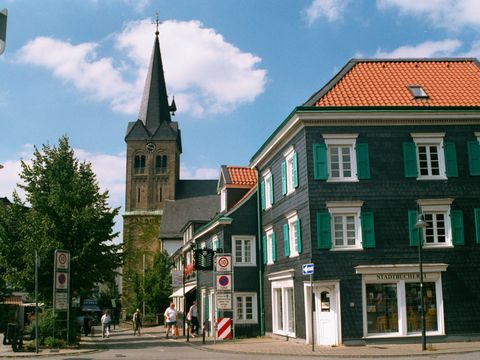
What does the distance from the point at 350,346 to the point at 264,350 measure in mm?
3291

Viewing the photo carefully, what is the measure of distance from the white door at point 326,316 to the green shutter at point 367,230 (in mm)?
2294

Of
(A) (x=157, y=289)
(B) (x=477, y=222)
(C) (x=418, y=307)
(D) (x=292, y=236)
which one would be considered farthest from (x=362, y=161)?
(A) (x=157, y=289)

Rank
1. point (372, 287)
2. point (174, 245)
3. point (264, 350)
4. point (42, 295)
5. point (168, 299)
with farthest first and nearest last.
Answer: point (174, 245) → point (168, 299) → point (42, 295) → point (372, 287) → point (264, 350)

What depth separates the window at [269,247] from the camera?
109 ft

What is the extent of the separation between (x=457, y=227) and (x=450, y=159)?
2.78 m

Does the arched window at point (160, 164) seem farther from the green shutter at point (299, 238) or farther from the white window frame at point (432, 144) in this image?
the white window frame at point (432, 144)

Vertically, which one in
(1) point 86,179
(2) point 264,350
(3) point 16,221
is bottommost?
(2) point 264,350

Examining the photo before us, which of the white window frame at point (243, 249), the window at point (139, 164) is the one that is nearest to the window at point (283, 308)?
the white window frame at point (243, 249)

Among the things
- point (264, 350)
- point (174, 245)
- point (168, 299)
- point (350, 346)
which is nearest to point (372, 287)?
point (350, 346)

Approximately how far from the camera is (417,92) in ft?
95.7

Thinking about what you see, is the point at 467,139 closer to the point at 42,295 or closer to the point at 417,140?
the point at 417,140

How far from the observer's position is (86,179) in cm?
3394

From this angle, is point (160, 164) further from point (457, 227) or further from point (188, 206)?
point (457, 227)

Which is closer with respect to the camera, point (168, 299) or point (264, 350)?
point (264, 350)
